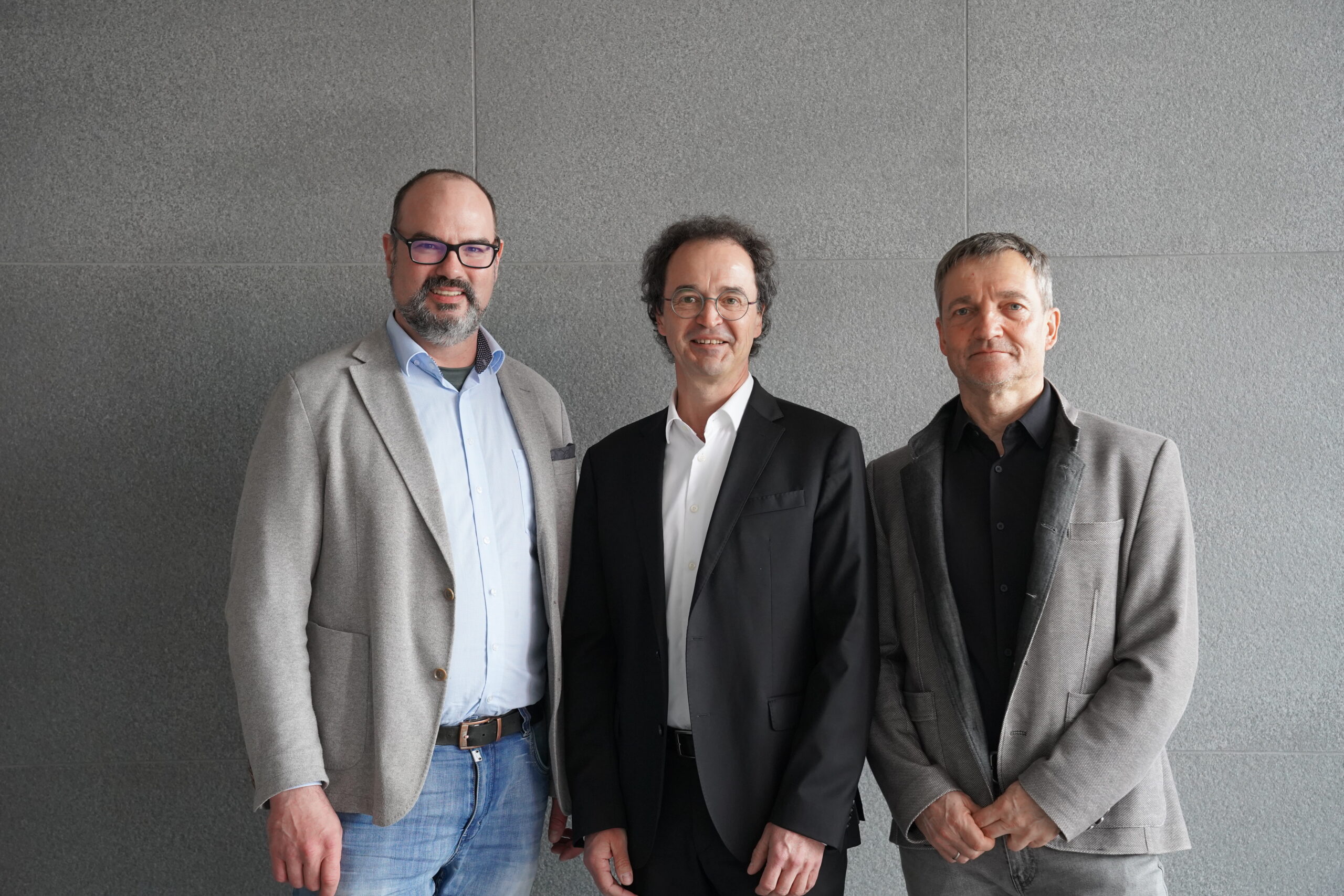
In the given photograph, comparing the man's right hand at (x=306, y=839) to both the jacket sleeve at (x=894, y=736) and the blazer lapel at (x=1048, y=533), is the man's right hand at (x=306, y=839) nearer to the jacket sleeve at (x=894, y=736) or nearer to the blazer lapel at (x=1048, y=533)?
the jacket sleeve at (x=894, y=736)

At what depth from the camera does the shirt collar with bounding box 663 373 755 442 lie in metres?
1.93

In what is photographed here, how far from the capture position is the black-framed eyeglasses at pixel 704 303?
1938mm

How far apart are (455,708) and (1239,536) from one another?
7.41 ft

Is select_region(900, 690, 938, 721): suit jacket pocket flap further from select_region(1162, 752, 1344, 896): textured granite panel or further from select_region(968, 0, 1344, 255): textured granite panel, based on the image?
select_region(968, 0, 1344, 255): textured granite panel

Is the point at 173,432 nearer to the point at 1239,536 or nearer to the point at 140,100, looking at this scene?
the point at 140,100

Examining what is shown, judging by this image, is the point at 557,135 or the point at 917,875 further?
the point at 557,135

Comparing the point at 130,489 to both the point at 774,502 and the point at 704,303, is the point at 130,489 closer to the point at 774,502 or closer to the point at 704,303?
the point at 704,303

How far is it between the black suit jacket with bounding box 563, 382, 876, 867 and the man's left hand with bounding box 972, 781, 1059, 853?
264mm

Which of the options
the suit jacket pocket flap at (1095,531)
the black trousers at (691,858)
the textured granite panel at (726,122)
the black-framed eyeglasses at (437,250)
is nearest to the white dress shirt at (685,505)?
the black trousers at (691,858)

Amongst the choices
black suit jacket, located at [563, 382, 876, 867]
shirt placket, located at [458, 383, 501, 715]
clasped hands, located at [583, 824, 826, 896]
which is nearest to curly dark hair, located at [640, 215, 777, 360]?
black suit jacket, located at [563, 382, 876, 867]

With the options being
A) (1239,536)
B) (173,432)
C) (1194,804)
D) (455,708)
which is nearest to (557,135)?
(173,432)

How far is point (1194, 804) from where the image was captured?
2.62 metres

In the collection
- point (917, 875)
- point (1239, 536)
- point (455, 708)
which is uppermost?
point (1239, 536)

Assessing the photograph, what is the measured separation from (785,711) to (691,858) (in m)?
0.35
